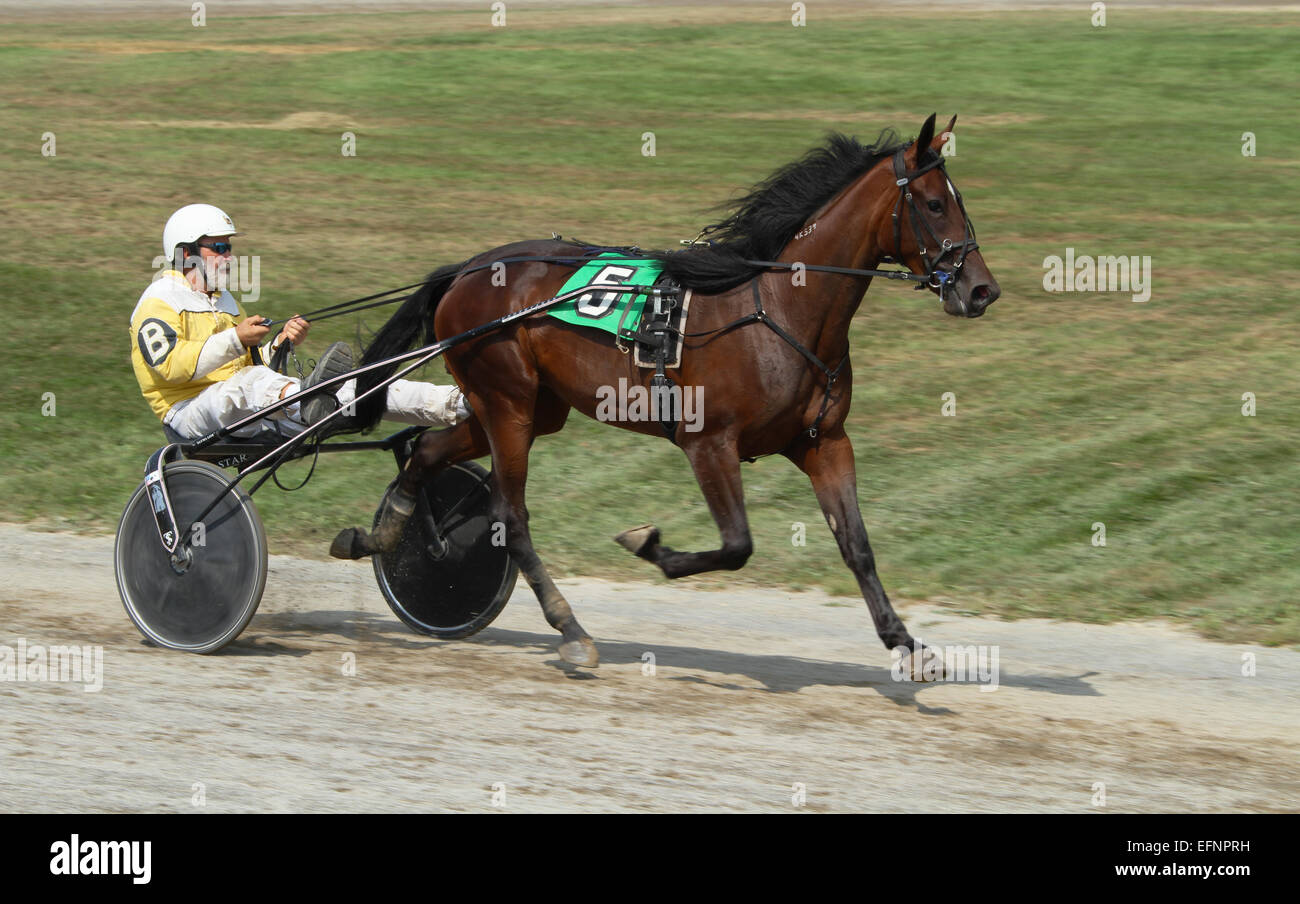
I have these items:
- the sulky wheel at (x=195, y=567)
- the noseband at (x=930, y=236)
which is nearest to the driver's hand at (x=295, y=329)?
the sulky wheel at (x=195, y=567)

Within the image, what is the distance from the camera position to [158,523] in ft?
21.2

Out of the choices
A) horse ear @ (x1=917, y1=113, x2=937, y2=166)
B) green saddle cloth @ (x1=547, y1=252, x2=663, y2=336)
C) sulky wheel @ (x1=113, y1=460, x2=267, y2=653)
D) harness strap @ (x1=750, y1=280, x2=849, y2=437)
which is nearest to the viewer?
horse ear @ (x1=917, y1=113, x2=937, y2=166)

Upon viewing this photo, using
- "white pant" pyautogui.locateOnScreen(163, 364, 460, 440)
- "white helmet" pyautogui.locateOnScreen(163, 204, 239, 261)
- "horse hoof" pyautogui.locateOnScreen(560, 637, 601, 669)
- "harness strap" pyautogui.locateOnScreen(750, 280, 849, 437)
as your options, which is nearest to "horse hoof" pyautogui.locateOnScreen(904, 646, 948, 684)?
"harness strap" pyautogui.locateOnScreen(750, 280, 849, 437)

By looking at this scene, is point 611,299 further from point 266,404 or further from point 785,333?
point 266,404

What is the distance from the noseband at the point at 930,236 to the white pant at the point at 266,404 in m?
2.13

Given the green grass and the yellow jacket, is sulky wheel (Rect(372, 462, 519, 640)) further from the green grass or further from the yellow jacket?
the green grass

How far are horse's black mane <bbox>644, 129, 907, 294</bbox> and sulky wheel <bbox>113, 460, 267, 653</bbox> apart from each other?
1.96 meters

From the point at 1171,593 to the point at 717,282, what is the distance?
10.3 feet

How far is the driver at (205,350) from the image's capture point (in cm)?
648

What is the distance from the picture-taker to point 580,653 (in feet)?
20.5

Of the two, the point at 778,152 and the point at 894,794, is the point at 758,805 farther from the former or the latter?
the point at 778,152

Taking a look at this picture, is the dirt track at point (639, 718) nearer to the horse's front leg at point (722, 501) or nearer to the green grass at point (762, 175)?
the horse's front leg at point (722, 501)

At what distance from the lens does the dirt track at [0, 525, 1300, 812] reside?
15.9 feet
